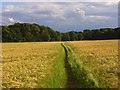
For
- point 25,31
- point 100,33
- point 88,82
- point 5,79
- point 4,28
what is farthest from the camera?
point 100,33

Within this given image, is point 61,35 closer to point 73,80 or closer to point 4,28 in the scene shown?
point 4,28

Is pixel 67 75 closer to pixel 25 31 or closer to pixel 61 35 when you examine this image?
pixel 25 31

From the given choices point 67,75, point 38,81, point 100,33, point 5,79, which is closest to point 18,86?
point 38,81

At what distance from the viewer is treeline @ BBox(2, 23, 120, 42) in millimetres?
145000

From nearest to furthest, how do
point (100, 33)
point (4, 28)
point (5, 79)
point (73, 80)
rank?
point (73, 80) < point (5, 79) < point (4, 28) < point (100, 33)

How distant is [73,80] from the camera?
16281 millimetres

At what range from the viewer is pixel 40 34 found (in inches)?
6206

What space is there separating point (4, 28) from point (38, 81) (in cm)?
13017

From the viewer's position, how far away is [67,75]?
1822 centimetres

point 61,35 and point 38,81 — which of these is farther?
point 61,35

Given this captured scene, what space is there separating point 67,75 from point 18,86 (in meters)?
3.95

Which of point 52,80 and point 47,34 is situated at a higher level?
point 52,80

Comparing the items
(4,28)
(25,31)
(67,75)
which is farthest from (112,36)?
(67,75)

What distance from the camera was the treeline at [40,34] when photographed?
145 metres
